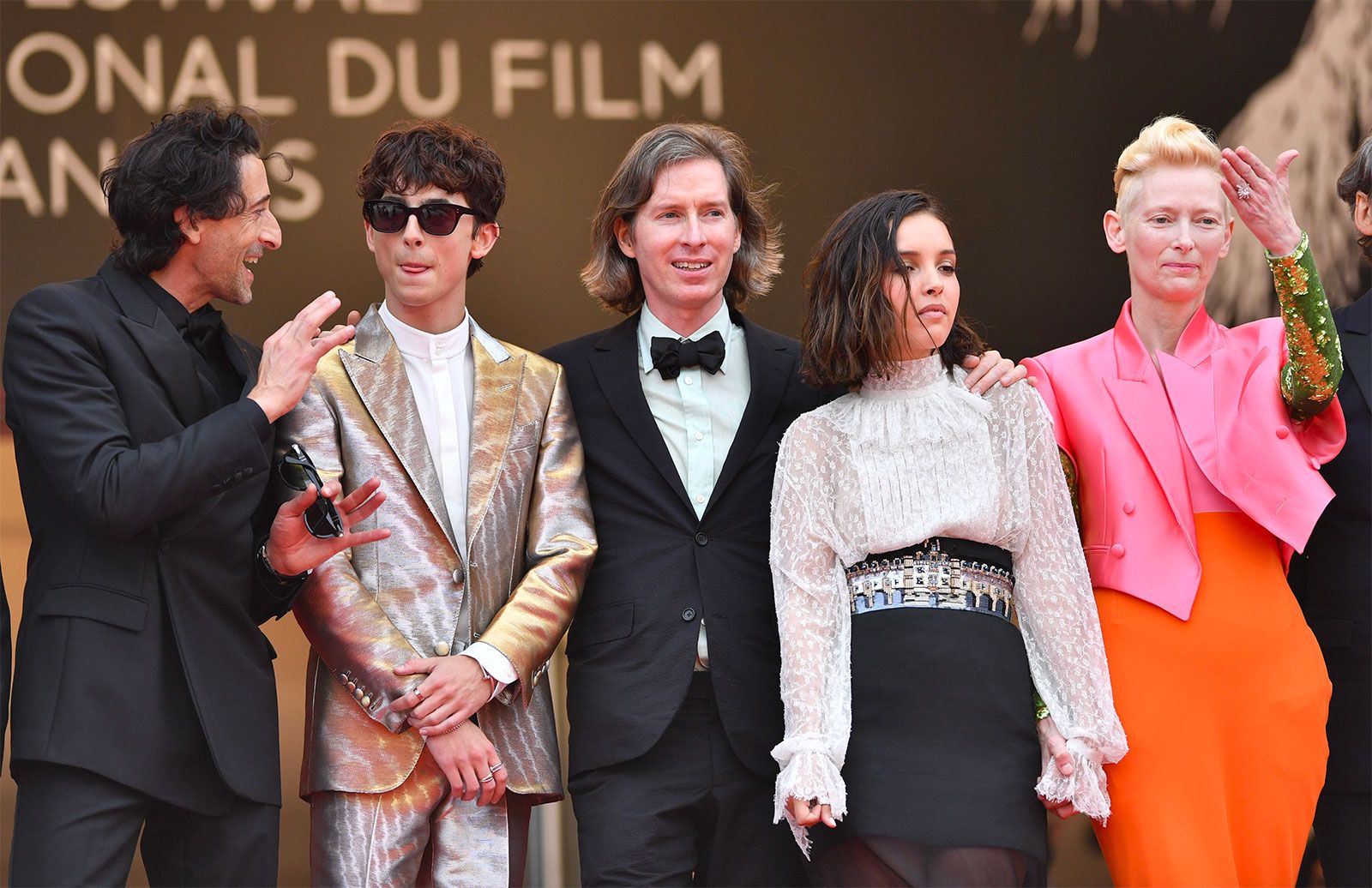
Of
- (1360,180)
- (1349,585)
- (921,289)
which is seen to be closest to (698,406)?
(921,289)

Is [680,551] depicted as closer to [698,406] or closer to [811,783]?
[698,406]

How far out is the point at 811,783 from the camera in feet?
9.97

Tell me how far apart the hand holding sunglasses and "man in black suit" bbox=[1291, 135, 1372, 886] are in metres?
2.19

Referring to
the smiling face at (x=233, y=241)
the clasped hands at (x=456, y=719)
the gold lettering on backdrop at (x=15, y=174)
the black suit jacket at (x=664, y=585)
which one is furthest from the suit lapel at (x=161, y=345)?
the gold lettering on backdrop at (x=15, y=174)

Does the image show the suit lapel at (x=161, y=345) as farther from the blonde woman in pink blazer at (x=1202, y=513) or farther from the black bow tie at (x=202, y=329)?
the blonde woman in pink blazer at (x=1202, y=513)

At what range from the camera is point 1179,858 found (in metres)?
3.29

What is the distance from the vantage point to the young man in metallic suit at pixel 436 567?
3.31 metres

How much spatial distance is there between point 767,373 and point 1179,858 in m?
1.37

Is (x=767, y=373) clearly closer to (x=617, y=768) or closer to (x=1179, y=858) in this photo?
(x=617, y=768)

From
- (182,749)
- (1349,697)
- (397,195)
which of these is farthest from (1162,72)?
(182,749)

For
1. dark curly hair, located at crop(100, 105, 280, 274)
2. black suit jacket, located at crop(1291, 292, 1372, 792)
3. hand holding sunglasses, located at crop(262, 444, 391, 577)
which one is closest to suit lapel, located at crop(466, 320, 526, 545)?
hand holding sunglasses, located at crop(262, 444, 391, 577)

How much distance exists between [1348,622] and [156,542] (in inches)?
105

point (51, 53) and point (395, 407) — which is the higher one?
point (51, 53)

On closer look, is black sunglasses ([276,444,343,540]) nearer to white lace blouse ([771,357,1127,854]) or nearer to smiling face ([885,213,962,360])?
white lace blouse ([771,357,1127,854])
